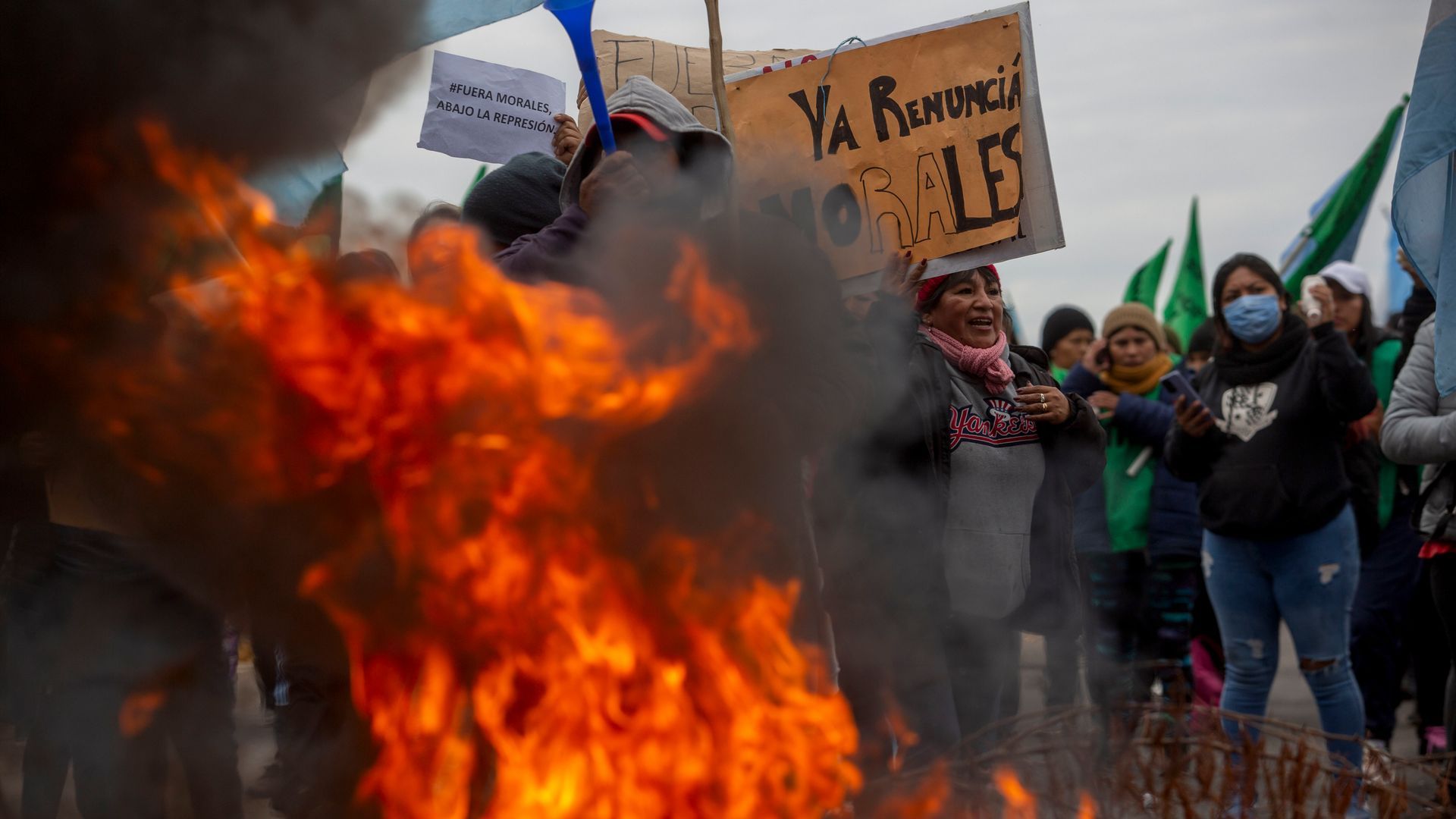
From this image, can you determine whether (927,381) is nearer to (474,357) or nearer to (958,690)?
(958,690)

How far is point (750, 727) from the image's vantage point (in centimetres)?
271

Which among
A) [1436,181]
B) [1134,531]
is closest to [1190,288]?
[1134,531]

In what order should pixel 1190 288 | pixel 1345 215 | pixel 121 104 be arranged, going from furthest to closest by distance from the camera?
1. pixel 1190 288
2. pixel 1345 215
3. pixel 121 104

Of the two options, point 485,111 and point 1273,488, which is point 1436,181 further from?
point 485,111

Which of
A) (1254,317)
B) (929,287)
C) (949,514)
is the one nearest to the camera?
(949,514)

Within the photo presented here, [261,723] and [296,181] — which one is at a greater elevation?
[296,181]

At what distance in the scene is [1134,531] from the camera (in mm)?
5898

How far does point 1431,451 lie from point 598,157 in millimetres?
3335

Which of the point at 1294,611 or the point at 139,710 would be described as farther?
the point at 1294,611

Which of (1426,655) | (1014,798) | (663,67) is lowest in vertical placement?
(1426,655)

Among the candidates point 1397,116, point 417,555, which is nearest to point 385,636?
point 417,555

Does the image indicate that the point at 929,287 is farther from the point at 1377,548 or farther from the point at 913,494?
the point at 1377,548

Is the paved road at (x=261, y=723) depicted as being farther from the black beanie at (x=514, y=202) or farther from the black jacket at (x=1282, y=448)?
the black beanie at (x=514, y=202)

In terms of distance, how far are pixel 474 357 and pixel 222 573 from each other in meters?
0.77
